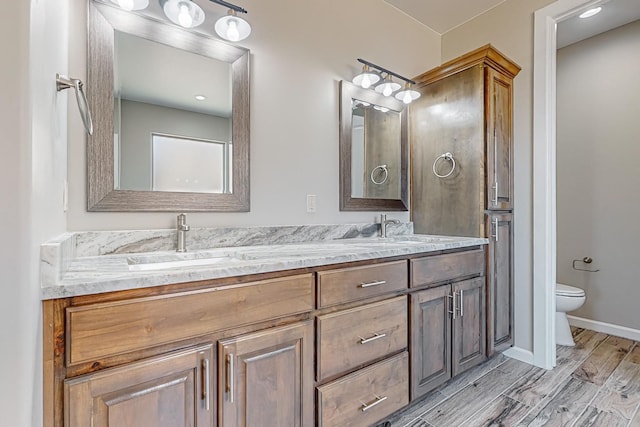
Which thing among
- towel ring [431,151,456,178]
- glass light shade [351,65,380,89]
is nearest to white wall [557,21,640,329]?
towel ring [431,151,456,178]

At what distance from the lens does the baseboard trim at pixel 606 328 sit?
2615mm

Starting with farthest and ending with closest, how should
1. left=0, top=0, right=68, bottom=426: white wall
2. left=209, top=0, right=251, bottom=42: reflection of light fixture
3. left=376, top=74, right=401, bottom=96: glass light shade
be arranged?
left=376, top=74, right=401, bottom=96: glass light shade
left=209, top=0, right=251, bottom=42: reflection of light fixture
left=0, top=0, right=68, bottom=426: white wall

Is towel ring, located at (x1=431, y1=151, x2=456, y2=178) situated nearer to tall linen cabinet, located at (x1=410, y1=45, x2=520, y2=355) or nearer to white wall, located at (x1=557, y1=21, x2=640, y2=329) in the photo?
tall linen cabinet, located at (x1=410, y1=45, x2=520, y2=355)

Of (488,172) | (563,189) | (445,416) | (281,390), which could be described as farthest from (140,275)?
(563,189)

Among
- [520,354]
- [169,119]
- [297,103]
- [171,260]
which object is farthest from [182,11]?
[520,354]

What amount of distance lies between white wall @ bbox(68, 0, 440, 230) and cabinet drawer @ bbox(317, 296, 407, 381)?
0.70 m

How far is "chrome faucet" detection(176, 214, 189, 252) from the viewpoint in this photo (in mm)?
1433

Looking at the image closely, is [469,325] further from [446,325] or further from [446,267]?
[446,267]

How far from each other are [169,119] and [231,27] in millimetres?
546

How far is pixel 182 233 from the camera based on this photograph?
1.44m

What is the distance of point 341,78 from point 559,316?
252 cm

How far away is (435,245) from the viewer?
1721mm

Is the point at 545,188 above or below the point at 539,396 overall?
above

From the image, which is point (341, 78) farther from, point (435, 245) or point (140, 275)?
point (140, 275)
